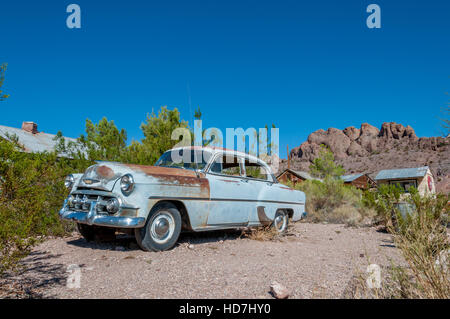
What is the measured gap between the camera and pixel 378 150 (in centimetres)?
8469

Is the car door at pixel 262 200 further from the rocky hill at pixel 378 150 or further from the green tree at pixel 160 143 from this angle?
the rocky hill at pixel 378 150

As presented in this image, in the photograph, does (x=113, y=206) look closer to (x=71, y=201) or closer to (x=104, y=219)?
(x=104, y=219)

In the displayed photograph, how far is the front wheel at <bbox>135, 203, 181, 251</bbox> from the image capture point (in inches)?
168

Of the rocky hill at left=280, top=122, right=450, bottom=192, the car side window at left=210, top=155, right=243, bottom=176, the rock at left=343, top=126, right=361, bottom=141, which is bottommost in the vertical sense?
the car side window at left=210, top=155, right=243, bottom=176

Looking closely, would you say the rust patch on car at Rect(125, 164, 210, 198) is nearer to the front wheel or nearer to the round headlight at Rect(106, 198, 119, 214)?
the front wheel

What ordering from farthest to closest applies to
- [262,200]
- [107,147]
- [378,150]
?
1. [378,150]
2. [107,147]
3. [262,200]

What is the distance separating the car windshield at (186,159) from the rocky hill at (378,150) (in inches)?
1539

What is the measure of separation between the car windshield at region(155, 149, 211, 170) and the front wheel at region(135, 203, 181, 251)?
1103 millimetres

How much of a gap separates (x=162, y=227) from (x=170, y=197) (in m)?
0.49

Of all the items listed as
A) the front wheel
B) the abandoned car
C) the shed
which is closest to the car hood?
the abandoned car

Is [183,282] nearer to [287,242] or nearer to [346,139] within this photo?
[287,242]

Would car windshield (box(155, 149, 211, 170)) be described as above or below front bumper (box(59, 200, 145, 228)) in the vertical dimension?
above

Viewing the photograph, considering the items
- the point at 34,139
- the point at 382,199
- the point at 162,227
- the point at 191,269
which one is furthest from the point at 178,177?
the point at 34,139
